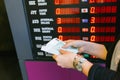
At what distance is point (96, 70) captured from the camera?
2.78ft

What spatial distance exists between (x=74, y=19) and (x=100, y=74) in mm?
534

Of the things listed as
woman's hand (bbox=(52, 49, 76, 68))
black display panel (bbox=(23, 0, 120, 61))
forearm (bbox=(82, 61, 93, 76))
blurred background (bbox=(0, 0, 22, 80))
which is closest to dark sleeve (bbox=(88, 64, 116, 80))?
forearm (bbox=(82, 61, 93, 76))

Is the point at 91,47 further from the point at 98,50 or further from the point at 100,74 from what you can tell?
the point at 100,74

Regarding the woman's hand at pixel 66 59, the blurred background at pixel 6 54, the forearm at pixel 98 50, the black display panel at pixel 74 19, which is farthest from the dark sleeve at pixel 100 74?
the blurred background at pixel 6 54

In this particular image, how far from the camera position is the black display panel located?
4.04ft

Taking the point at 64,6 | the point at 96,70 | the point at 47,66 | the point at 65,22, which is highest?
the point at 64,6

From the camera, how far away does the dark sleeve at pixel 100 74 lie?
2.64 feet

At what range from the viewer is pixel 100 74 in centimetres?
82

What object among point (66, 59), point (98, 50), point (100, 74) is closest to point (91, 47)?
point (98, 50)

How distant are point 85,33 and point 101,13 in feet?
0.52

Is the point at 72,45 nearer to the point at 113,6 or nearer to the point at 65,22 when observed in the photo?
the point at 65,22

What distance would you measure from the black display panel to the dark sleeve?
464 millimetres

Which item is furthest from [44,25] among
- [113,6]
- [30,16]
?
[113,6]

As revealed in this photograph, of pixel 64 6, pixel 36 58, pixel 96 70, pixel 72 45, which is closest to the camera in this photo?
pixel 96 70
